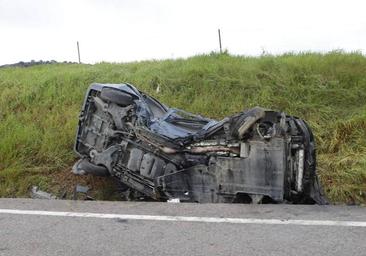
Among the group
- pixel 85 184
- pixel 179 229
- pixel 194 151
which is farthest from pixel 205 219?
pixel 85 184

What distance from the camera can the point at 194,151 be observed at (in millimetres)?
5602

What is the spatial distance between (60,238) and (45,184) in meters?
3.13

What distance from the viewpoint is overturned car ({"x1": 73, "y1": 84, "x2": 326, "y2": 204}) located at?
5.12 meters

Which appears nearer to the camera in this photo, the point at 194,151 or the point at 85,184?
the point at 194,151

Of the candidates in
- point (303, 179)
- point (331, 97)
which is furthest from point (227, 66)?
point (303, 179)

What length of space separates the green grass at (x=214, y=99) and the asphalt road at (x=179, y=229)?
1835mm

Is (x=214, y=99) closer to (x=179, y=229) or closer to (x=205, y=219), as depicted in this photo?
(x=205, y=219)

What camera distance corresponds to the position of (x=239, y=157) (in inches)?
208

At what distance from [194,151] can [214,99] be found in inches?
127

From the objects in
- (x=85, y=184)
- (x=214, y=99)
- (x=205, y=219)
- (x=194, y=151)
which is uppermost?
(x=214, y=99)

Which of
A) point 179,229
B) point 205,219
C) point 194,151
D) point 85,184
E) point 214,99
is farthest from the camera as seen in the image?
point 214,99

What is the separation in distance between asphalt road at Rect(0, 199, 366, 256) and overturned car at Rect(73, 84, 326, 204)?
332mm

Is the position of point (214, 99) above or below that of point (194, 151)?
above

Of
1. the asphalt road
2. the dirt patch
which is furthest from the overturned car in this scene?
the dirt patch
